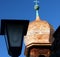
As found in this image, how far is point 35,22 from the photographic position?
2556 centimetres

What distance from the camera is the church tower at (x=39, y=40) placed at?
950 inches

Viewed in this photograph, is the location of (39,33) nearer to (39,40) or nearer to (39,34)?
(39,34)

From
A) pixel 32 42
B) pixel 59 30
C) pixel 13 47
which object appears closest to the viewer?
pixel 13 47

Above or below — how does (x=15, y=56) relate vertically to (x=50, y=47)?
above

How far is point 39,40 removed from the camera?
24.0 meters

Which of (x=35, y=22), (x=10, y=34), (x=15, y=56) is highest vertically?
(x=10, y=34)

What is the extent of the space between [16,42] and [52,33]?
2096cm

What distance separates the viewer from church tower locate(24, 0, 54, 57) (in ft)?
79.2

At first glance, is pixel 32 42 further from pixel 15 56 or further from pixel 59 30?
pixel 15 56

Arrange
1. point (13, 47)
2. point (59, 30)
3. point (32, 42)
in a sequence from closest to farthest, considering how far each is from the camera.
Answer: point (13, 47), point (59, 30), point (32, 42)

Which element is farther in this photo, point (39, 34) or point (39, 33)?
point (39, 33)

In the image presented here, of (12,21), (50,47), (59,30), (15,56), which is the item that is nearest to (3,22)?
(12,21)

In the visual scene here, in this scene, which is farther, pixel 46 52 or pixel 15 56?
pixel 46 52

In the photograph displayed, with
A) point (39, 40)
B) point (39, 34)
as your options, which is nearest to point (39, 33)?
point (39, 34)
